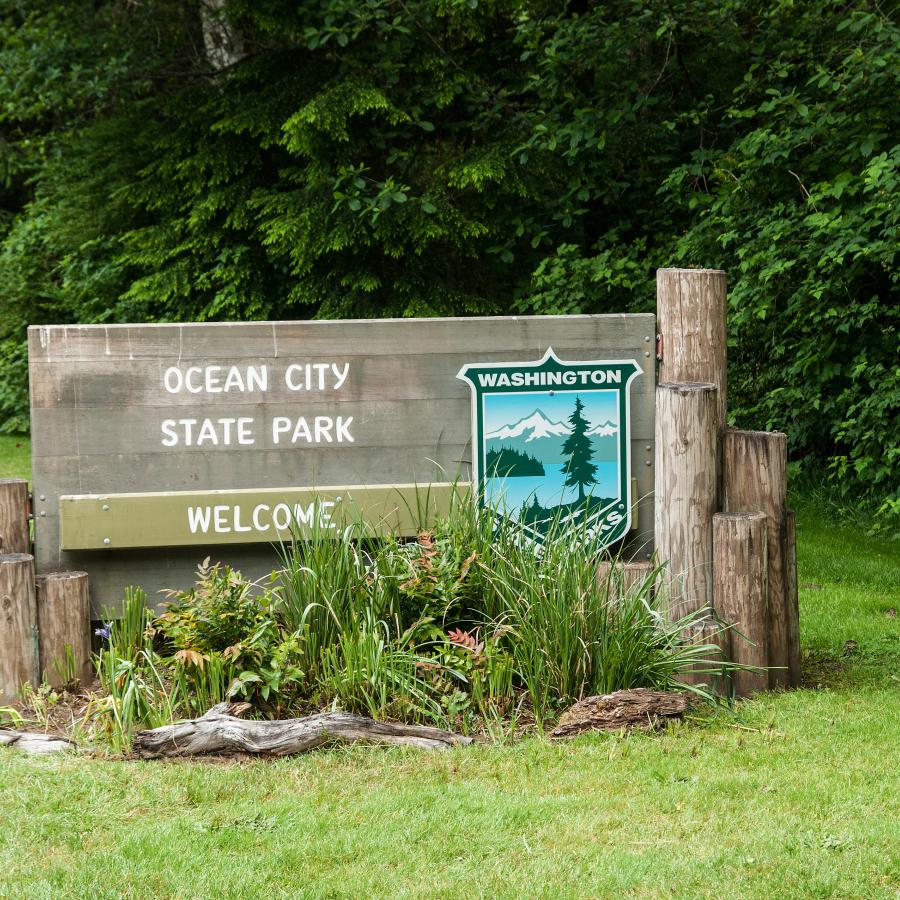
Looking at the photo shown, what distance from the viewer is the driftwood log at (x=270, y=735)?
14.1ft

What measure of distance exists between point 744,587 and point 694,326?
1.15m

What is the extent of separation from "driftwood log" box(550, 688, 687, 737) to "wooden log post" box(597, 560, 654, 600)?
0.54 metres

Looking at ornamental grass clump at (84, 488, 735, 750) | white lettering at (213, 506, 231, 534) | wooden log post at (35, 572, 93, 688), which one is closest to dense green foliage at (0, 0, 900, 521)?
ornamental grass clump at (84, 488, 735, 750)

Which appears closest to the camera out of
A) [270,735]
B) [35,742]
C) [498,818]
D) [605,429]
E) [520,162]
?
[498,818]

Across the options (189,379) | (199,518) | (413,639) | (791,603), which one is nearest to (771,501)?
(791,603)

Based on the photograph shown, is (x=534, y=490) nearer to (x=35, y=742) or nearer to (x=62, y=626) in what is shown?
(x=62, y=626)

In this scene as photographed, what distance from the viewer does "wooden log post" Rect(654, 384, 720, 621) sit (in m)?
5.09

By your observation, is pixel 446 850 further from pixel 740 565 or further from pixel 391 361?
pixel 391 361

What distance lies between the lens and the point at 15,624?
16.0ft

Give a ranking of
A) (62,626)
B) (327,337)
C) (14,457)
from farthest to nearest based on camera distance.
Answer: (14,457) → (327,337) → (62,626)

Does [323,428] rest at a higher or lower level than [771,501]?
higher

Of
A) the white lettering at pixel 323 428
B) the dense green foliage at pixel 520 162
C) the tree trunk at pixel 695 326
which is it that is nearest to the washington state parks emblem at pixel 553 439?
the tree trunk at pixel 695 326

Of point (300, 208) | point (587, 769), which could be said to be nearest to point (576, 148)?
point (300, 208)

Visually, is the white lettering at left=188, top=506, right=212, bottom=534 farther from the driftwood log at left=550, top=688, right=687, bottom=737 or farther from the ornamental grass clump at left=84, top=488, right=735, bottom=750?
the driftwood log at left=550, top=688, right=687, bottom=737
